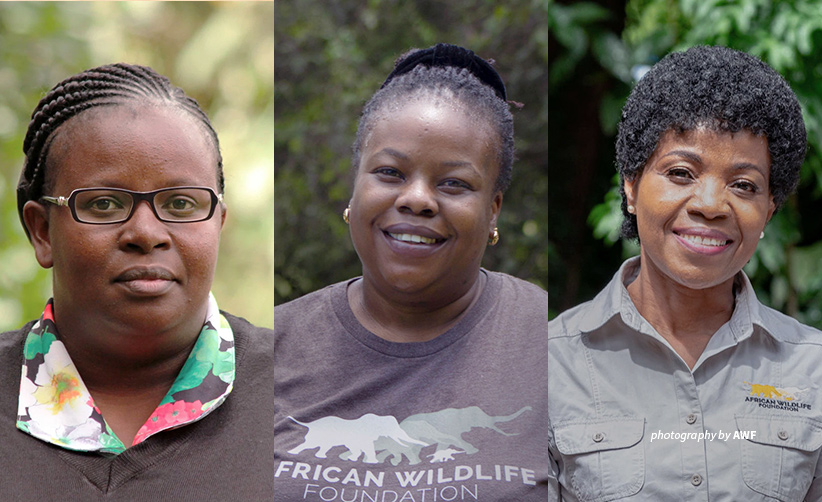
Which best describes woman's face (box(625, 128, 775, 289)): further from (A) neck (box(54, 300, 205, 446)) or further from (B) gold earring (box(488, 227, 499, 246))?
(A) neck (box(54, 300, 205, 446))

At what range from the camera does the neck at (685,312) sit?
8.45 feet

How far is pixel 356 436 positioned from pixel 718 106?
4.48 ft

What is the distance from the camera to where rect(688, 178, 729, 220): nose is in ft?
7.94

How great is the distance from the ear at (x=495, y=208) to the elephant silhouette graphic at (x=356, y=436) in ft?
2.02

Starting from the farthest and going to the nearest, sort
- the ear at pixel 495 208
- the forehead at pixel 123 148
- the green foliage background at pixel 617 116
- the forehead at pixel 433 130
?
the green foliage background at pixel 617 116, the ear at pixel 495 208, the forehead at pixel 433 130, the forehead at pixel 123 148

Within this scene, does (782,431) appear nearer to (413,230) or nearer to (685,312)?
(685,312)

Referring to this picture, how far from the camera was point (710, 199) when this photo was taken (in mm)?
2420

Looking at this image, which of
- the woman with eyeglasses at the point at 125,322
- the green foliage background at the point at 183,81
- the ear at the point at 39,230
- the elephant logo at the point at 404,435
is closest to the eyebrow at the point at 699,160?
the elephant logo at the point at 404,435

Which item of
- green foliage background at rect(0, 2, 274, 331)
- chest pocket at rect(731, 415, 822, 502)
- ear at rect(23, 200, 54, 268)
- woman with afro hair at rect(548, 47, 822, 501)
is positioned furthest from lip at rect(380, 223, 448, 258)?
chest pocket at rect(731, 415, 822, 502)

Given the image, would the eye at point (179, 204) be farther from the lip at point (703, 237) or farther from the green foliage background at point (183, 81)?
the lip at point (703, 237)

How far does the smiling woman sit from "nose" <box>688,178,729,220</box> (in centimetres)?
52

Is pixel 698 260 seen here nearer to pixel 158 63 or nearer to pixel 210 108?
pixel 210 108

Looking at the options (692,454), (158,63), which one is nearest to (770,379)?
(692,454)

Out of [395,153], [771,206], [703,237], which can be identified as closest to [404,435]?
[395,153]
